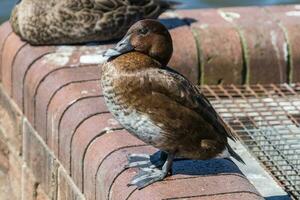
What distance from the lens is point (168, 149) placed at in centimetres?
382

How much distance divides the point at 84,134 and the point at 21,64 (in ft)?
3.47

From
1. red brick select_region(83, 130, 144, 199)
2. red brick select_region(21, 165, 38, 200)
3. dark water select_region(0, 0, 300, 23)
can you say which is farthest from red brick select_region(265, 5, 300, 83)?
dark water select_region(0, 0, 300, 23)

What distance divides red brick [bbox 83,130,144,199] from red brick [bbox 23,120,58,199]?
1.58 feet

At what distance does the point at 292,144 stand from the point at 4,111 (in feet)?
5.08

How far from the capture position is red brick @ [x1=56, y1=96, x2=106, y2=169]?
4.44 meters

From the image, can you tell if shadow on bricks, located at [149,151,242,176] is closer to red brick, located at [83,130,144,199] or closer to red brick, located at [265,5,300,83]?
red brick, located at [83,130,144,199]

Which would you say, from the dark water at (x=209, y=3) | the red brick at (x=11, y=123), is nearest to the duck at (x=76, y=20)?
the red brick at (x=11, y=123)

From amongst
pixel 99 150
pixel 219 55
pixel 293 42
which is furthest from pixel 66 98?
pixel 293 42

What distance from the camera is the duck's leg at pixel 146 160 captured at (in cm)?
395

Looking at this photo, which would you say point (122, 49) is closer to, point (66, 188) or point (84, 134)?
point (84, 134)

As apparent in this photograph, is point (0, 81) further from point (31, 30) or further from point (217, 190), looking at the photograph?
point (217, 190)

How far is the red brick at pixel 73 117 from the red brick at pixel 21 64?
0.68m

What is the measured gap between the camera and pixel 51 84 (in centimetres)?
483

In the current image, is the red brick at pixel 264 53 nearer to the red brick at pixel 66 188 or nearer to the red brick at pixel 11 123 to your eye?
the red brick at pixel 11 123
